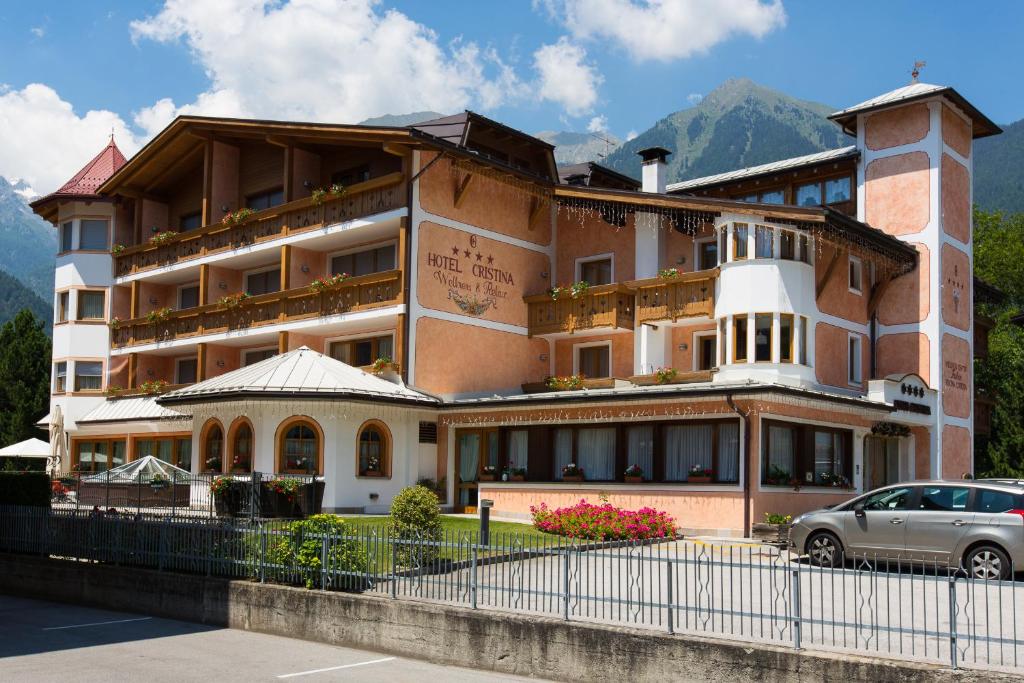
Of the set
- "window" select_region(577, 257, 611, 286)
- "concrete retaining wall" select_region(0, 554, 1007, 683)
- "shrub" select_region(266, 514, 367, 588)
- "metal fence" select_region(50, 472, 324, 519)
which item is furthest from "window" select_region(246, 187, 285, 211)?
"shrub" select_region(266, 514, 367, 588)

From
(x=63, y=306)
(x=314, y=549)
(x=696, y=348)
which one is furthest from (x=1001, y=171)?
(x=314, y=549)

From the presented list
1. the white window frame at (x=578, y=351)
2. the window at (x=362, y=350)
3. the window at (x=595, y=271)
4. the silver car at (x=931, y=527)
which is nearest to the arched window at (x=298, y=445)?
the window at (x=362, y=350)

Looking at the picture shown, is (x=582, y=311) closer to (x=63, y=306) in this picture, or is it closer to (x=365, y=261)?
(x=365, y=261)

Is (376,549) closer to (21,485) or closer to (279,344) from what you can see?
(21,485)

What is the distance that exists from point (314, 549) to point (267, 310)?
22.1 meters

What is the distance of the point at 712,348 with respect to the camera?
31703 millimetres

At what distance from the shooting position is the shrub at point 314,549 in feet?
47.8

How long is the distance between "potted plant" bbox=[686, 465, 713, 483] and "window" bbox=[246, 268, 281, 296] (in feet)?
61.2

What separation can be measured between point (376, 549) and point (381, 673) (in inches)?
91.5

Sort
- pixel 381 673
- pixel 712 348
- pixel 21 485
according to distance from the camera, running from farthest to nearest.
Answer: pixel 712 348 → pixel 21 485 → pixel 381 673

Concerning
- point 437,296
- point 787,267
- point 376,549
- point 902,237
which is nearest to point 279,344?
point 437,296

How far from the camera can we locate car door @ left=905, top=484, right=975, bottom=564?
55.3 feet

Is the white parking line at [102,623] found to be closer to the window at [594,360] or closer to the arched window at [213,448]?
the arched window at [213,448]

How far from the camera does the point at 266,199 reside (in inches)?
1539
